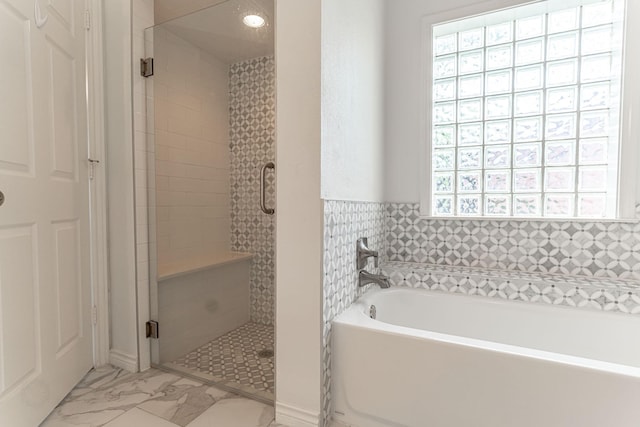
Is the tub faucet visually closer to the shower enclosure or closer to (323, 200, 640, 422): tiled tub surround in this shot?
(323, 200, 640, 422): tiled tub surround

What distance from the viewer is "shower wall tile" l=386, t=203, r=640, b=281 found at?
169 centimetres

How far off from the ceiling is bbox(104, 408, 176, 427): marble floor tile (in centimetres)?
181

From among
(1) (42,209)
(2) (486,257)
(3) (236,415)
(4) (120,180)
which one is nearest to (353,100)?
(2) (486,257)

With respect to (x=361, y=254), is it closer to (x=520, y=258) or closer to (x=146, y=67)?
(x=520, y=258)

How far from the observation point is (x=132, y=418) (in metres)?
1.42

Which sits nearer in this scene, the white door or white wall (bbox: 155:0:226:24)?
the white door

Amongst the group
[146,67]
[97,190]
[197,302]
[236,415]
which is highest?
[146,67]

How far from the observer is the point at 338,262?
147 cm

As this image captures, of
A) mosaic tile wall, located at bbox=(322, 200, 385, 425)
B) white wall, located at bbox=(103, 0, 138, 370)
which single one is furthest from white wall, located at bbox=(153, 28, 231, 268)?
mosaic tile wall, located at bbox=(322, 200, 385, 425)

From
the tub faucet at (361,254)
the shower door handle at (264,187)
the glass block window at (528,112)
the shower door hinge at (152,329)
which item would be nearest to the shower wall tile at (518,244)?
the glass block window at (528,112)

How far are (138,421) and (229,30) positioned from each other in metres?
2.03

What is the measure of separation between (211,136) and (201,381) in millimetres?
1439

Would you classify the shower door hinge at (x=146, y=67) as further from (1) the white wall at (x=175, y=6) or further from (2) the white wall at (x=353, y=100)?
(2) the white wall at (x=353, y=100)

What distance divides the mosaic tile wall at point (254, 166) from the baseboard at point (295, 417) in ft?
1.27
